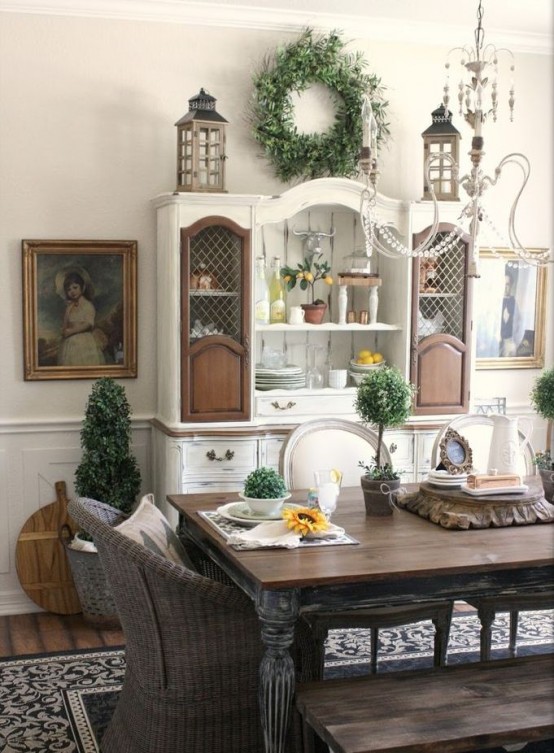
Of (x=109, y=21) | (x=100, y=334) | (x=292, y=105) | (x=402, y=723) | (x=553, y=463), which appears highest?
(x=109, y=21)

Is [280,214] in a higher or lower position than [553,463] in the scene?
higher

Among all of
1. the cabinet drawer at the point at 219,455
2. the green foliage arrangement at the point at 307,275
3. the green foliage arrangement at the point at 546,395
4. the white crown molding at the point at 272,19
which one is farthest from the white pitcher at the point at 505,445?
the white crown molding at the point at 272,19

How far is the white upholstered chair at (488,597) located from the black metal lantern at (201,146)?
5.19 feet

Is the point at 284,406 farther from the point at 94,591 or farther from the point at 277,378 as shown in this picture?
the point at 94,591

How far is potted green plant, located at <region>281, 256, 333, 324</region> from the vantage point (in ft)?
15.8

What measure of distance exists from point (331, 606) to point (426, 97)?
3306mm

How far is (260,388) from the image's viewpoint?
4.73 metres

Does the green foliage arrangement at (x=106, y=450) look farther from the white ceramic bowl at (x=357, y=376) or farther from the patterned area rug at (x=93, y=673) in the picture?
the white ceramic bowl at (x=357, y=376)

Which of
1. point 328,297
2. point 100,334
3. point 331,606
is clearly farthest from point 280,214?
point 331,606

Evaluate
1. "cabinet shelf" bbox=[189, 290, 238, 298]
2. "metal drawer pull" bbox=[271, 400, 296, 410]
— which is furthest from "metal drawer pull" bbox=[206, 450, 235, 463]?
"cabinet shelf" bbox=[189, 290, 238, 298]

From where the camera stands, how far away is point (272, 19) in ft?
15.6

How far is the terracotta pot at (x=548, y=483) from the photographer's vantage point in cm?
346

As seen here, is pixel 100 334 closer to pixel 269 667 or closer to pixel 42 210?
pixel 42 210

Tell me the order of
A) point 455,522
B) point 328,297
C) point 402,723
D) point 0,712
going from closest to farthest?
1. point 402,723
2. point 455,522
3. point 0,712
4. point 328,297
